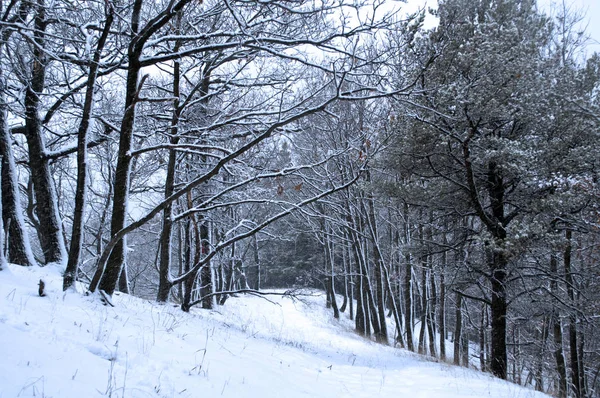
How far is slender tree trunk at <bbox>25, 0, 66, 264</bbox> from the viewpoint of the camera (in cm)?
612

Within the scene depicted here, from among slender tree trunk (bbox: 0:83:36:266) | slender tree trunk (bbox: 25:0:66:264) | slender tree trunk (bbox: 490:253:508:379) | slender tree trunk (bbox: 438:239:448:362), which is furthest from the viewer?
slender tree trunk (bbox: 438:239:448:362)

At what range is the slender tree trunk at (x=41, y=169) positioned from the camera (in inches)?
241

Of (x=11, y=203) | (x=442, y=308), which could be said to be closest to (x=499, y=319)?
(x=442, y=308)

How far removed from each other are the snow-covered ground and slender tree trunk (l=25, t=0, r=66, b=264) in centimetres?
53

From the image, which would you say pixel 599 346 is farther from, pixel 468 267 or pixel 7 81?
pixel 7 81

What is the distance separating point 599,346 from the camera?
16.8 meters

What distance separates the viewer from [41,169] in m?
6.66

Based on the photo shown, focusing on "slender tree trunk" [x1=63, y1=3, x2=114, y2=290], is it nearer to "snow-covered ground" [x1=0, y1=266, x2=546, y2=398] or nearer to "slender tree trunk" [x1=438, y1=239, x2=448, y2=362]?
"snow-covered ground" [x1=0, y1=266, x2=546, y2=398]

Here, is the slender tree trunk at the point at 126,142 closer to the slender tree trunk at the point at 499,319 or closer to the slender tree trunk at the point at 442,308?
the slender tree trunk at the point at 499,319

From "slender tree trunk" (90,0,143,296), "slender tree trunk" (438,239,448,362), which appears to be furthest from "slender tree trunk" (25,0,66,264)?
"slender tree trunk" (438,239,448,362)

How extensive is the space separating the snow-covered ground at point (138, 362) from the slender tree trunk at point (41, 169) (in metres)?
0.53

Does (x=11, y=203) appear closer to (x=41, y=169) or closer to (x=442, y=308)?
(x=41, y=169)

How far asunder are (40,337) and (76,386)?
90cm

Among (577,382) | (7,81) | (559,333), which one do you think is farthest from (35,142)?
(577,382)
